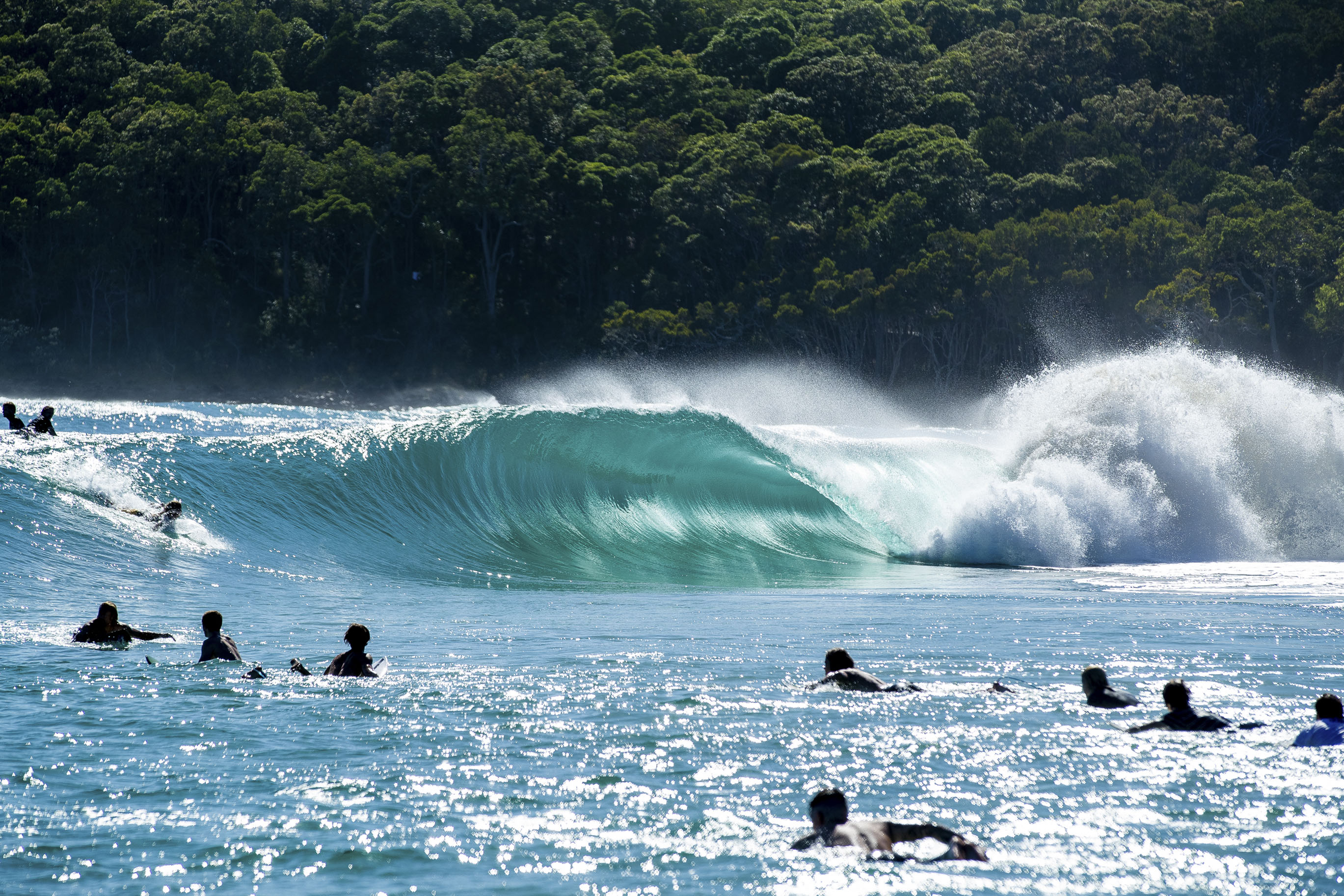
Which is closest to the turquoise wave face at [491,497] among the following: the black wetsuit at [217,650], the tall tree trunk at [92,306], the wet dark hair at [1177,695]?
the black wetsuit at [217,650]

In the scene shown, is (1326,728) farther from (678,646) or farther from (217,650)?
(217,650)

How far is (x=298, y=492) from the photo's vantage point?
2091 centimetres

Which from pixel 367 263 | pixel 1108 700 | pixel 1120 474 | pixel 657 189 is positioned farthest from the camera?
pixel 367 263

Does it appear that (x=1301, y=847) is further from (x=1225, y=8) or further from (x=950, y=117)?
(x=1225, y=8)

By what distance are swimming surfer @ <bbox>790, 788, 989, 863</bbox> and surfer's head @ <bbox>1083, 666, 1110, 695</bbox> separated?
3277 millimetres

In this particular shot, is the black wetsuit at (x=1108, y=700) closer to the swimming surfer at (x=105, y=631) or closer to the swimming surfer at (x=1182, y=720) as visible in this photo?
the swimming surfer at (x=1182, y=720)

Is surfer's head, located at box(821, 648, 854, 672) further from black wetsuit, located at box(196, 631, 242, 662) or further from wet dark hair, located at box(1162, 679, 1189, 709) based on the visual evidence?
black wetsuit, located at box(196, 631, 242, 662)

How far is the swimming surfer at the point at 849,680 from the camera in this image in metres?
→ 9.96

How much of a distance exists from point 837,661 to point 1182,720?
2.40m

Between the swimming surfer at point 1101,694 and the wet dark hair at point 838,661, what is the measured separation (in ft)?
5.36

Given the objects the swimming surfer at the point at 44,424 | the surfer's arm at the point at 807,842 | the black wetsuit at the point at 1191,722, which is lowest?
the surfer's arm at the point at 807,842

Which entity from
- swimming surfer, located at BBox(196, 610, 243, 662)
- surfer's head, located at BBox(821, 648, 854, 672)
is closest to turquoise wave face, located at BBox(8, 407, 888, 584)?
swimming surfer, located at BBox(196, 610, 243, 662)

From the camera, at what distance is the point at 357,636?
10352 mm

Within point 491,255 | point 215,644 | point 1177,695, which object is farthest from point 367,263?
point 1177,695
